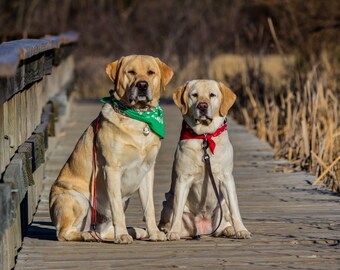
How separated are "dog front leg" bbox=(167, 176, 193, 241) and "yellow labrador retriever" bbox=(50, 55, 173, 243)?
3.8 inches

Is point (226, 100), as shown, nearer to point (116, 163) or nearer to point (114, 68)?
point (114, 68)

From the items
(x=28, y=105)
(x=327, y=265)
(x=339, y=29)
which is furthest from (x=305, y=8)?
(x=327, y=265)

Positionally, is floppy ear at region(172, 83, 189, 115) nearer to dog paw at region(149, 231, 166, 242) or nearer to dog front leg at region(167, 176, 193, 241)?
dog front leg at region(167, 176, 193, 241)

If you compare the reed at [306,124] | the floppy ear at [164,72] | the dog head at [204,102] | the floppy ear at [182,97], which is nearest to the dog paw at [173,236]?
the dog head at [204,102]

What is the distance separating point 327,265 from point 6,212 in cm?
176

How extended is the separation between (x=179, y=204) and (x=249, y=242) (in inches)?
20.7

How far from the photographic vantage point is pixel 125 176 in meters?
6.35

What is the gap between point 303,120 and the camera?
998cm

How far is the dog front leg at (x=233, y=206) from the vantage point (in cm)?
630

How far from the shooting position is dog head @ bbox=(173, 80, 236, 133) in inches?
258

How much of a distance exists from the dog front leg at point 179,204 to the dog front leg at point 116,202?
12.8 inches

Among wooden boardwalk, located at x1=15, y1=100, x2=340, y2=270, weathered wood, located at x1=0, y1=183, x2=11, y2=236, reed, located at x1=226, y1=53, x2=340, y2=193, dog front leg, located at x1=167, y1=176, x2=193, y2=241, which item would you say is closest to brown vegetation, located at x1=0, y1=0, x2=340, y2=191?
reed, located at x1=226, y1=53, x2=340, y2=193

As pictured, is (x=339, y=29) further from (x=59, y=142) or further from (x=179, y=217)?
Result: (x=179, y=217)

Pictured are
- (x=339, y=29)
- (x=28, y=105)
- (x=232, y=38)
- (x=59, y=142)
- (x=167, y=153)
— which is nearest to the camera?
(x=28, y=105)
